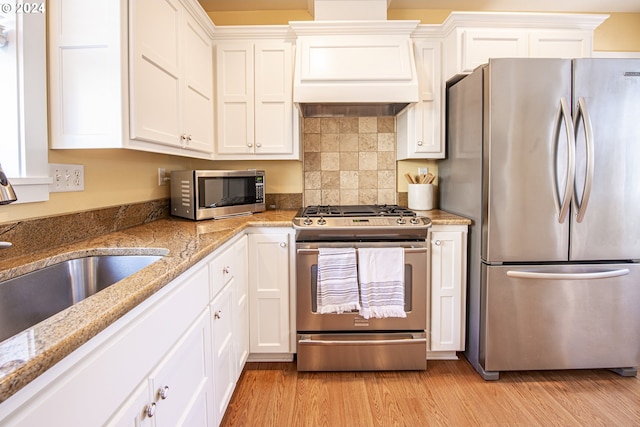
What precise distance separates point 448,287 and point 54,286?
1.92 metres

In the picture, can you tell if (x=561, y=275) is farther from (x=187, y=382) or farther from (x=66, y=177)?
(x=66, y=177)

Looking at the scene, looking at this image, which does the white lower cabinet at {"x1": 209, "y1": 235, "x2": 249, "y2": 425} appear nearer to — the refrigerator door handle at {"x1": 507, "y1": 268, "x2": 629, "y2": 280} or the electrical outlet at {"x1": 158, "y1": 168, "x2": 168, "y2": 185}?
the electrical outlet at {"x1": 158, "y1": 168, "x2": 168, "y2": 185}

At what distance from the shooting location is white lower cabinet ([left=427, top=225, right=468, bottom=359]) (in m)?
2.06

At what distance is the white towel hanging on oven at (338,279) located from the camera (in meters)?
1.95

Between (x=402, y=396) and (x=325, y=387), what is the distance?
0.41 metres

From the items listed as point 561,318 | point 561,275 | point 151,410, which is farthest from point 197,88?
point 561,318

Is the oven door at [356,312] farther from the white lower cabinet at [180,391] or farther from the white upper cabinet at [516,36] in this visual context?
the white upper cabinet at [516,36]

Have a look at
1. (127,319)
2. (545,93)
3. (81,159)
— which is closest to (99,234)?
(81,159)

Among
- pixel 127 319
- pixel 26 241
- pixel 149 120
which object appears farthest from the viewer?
pixel 149 120

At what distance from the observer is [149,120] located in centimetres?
149

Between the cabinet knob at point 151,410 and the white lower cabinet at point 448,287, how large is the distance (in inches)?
64.7

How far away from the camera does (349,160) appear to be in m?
2.73

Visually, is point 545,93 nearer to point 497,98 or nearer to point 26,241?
point 497,98

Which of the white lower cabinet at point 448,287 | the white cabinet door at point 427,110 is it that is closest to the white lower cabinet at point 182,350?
the white lower cabinet at point 448,287
